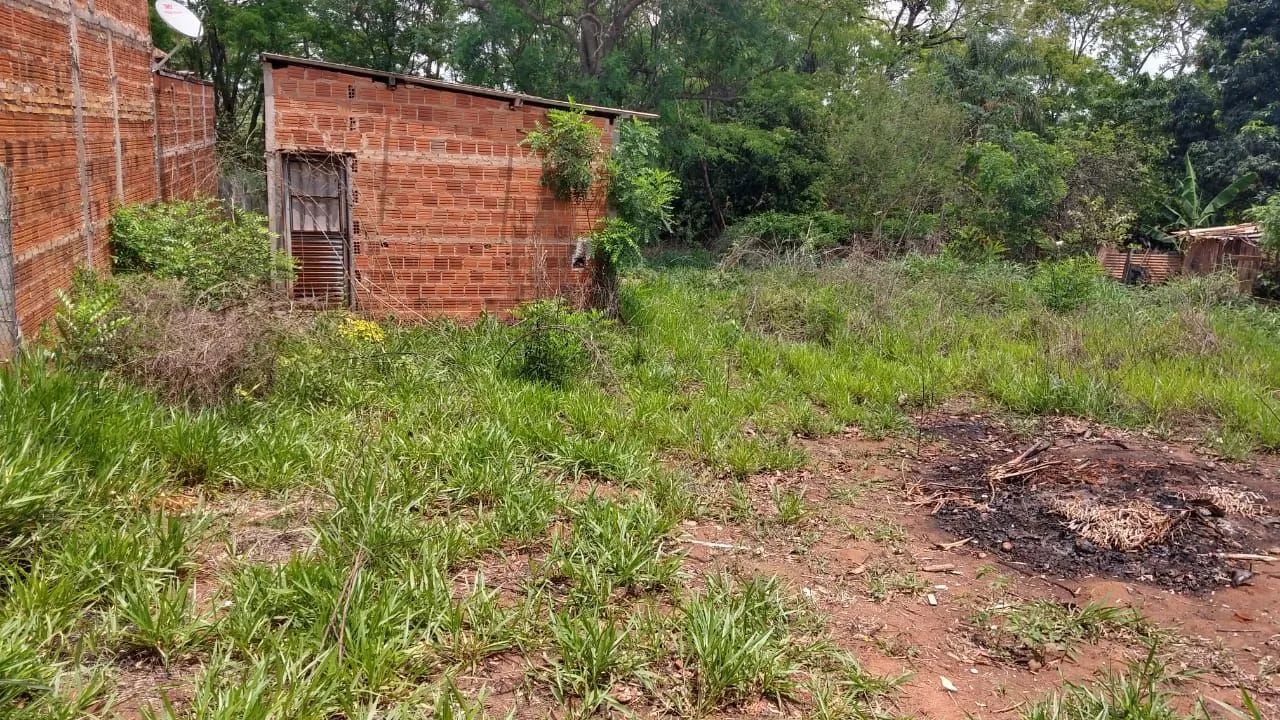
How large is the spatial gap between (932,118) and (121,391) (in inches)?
690

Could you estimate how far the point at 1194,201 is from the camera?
2061 centimetres

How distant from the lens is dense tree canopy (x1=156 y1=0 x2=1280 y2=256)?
18.5m

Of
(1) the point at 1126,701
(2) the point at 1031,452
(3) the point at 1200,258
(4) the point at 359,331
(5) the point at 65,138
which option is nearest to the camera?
(1) the point at 1126,701

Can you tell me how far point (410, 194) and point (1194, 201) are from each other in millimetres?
19760

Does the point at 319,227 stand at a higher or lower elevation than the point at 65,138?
lower

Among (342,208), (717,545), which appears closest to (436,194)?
(342,208)

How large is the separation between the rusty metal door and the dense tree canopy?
725 cm

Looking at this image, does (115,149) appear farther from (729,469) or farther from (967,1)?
(967,1)

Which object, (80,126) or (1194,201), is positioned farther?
(1194,201)

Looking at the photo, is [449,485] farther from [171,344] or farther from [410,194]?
[410,194]

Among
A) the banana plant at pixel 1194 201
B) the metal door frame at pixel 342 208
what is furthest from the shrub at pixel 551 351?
the banana plant at pixel 1194 201

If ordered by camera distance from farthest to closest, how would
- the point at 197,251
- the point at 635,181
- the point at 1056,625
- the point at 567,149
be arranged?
the point at 635,181
the point at 567,149
the point at 197,251
the point at 1056,625

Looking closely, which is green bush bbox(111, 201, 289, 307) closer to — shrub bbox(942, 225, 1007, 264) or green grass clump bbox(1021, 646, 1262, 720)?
green grass clump bbox(1021, 646, 1262, 720)

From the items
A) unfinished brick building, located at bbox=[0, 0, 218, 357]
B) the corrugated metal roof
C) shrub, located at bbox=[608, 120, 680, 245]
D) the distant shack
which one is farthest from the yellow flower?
the corrugated metal roof
